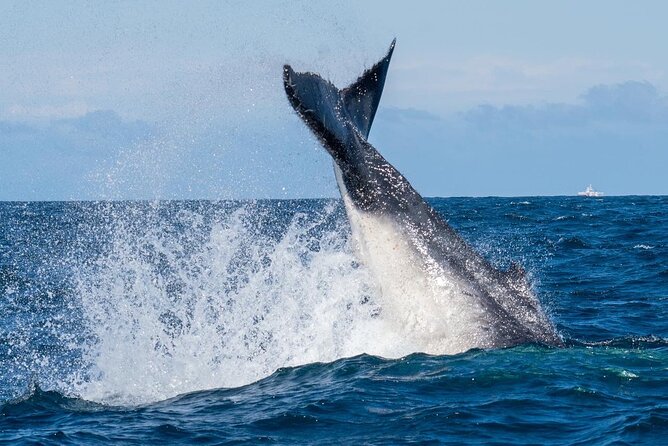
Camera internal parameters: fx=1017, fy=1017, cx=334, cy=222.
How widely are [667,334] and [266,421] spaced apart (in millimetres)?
8998

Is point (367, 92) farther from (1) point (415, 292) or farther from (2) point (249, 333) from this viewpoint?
(2) point (249, 333)

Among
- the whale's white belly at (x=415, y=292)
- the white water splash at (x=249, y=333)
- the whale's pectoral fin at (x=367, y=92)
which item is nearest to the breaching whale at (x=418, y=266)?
the whale's white belly at (x=415, y=292)

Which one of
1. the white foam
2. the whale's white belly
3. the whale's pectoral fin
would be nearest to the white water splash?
the white foam

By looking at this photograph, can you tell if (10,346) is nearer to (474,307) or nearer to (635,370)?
(474,307)

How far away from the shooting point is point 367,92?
1436 centimetres

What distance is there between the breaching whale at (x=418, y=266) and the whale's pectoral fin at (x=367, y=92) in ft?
0.90

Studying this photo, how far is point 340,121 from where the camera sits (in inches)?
528

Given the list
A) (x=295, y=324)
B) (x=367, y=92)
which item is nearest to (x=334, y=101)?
(x=367, y=92)

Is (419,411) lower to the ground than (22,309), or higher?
lower

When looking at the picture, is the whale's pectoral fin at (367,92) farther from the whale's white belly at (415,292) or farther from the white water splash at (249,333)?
the white water splash at (249,333)

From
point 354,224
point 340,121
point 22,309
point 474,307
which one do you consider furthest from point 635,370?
point 22,309

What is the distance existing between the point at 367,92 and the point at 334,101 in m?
0.98

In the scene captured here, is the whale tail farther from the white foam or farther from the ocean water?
the ocean water

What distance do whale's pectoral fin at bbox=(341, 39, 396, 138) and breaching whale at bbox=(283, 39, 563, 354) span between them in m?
0.27
